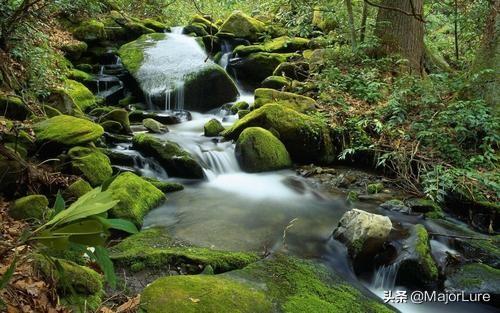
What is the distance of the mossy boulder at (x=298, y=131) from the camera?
308 inches

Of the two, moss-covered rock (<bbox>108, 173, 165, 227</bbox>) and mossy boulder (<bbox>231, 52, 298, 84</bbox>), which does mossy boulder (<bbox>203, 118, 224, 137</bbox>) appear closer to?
moss-covered rock (<bbox>108, 173, 165, 227</bbox>)

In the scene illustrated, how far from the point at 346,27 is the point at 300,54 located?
2.40 meters

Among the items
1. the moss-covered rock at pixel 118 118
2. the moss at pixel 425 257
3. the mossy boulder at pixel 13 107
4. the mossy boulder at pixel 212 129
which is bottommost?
the moss at pixel 425 257

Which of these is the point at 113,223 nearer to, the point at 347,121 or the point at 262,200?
the point at 262,200

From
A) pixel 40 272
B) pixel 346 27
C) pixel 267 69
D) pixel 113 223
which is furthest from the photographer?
pixel 267 69

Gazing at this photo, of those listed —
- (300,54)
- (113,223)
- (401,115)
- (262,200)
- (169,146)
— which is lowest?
(262,200)

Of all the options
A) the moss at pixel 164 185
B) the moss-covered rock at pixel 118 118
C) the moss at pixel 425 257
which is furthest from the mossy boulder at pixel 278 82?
the moss at pixel 425 257

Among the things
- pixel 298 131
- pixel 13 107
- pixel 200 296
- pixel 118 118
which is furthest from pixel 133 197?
pixel 298 131

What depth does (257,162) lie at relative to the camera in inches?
305

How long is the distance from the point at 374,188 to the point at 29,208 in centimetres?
505

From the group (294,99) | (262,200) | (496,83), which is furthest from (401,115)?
(262,200)

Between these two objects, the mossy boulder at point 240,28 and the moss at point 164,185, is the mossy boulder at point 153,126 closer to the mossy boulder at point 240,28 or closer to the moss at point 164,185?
the moss at point 164,185

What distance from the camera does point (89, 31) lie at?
1291 centimetres

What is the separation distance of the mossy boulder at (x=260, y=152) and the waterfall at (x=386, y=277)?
12.0 ft
